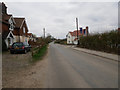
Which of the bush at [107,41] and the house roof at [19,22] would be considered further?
the house roof at [19,22]

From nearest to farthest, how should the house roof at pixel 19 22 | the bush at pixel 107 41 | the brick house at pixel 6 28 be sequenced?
the bush at pixel 107 41
the brick house at pixel 6 28
the house roof at pixel 19 22

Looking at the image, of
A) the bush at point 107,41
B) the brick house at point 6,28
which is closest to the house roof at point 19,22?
the brick house at point 6,28

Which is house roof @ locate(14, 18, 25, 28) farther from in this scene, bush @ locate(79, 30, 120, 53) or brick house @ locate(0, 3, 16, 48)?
bush @ locate(79, 30, 120, 53)

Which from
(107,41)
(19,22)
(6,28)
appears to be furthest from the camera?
(19,22)

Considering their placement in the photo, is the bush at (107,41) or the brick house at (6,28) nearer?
the bush at (107,41)

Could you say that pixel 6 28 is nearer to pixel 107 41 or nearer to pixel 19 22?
pixel 19 22

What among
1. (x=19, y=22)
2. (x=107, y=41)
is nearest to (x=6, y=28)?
(x=19, y=22)

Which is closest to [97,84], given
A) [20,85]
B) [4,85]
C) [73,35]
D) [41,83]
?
[41,83]

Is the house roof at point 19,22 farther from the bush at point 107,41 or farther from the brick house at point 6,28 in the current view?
the bush at point 107,41

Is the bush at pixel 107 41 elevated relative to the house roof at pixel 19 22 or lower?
lower

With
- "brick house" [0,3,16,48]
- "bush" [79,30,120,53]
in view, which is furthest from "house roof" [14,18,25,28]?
"bush" [79,30,120,53]

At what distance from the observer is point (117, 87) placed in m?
3.82

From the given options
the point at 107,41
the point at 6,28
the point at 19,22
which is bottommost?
the point at 107,41

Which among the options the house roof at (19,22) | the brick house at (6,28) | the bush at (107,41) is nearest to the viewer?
the bush at (107,41)
